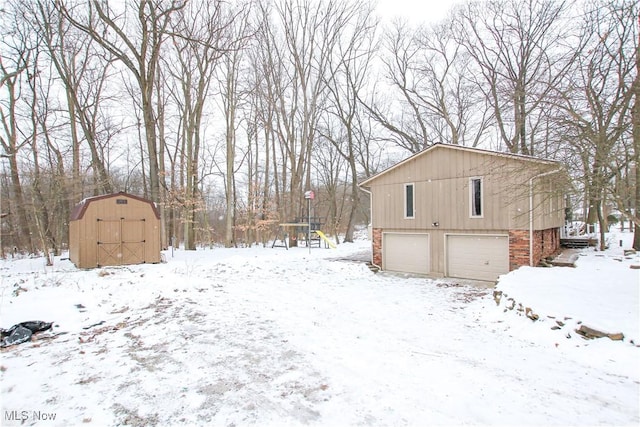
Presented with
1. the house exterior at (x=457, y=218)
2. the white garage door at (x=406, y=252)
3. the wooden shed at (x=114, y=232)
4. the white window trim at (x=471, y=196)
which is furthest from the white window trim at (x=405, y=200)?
the wooden shed at (x=114, y=232)

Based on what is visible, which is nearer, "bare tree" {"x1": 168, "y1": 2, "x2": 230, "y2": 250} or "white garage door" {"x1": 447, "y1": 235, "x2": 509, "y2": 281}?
"white garage door" {"x1": 447, "y1": 235, "x2": 509, "y2": 281}

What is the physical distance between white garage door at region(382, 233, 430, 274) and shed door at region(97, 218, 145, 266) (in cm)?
889

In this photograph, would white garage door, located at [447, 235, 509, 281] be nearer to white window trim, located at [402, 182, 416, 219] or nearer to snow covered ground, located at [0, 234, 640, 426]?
white window trim, located at [402, 182, 416, 219]

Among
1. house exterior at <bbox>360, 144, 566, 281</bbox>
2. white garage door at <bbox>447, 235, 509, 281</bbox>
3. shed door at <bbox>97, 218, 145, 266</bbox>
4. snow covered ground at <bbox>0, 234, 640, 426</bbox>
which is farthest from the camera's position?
shed door at <bbox>97, 218, 145, 266</bbox>

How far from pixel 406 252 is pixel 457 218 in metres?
2.28

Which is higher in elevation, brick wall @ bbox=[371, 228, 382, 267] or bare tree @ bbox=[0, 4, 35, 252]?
bare tree @ bbox=[0, 4, 35, 252]

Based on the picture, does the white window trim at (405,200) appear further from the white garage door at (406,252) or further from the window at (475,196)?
the window at (475,196)

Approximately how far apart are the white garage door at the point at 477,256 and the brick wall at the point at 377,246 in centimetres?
262

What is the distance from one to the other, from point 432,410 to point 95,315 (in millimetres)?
5526

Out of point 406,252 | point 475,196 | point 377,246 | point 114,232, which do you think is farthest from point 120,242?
point 475,196

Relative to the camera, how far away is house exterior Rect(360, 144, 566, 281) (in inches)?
381

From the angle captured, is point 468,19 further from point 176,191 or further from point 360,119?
point 176,191

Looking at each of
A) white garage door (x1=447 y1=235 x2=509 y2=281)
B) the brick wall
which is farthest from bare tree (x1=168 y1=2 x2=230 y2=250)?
white garage door (x1=447 y1=235 x2=509 y2=281)

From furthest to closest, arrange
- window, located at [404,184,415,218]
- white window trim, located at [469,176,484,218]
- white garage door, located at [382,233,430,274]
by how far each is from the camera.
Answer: window, located at [404,184,415,218]
white garage door, located at [382,233,430,274]
white window trim, located at [469,176,484,218]
